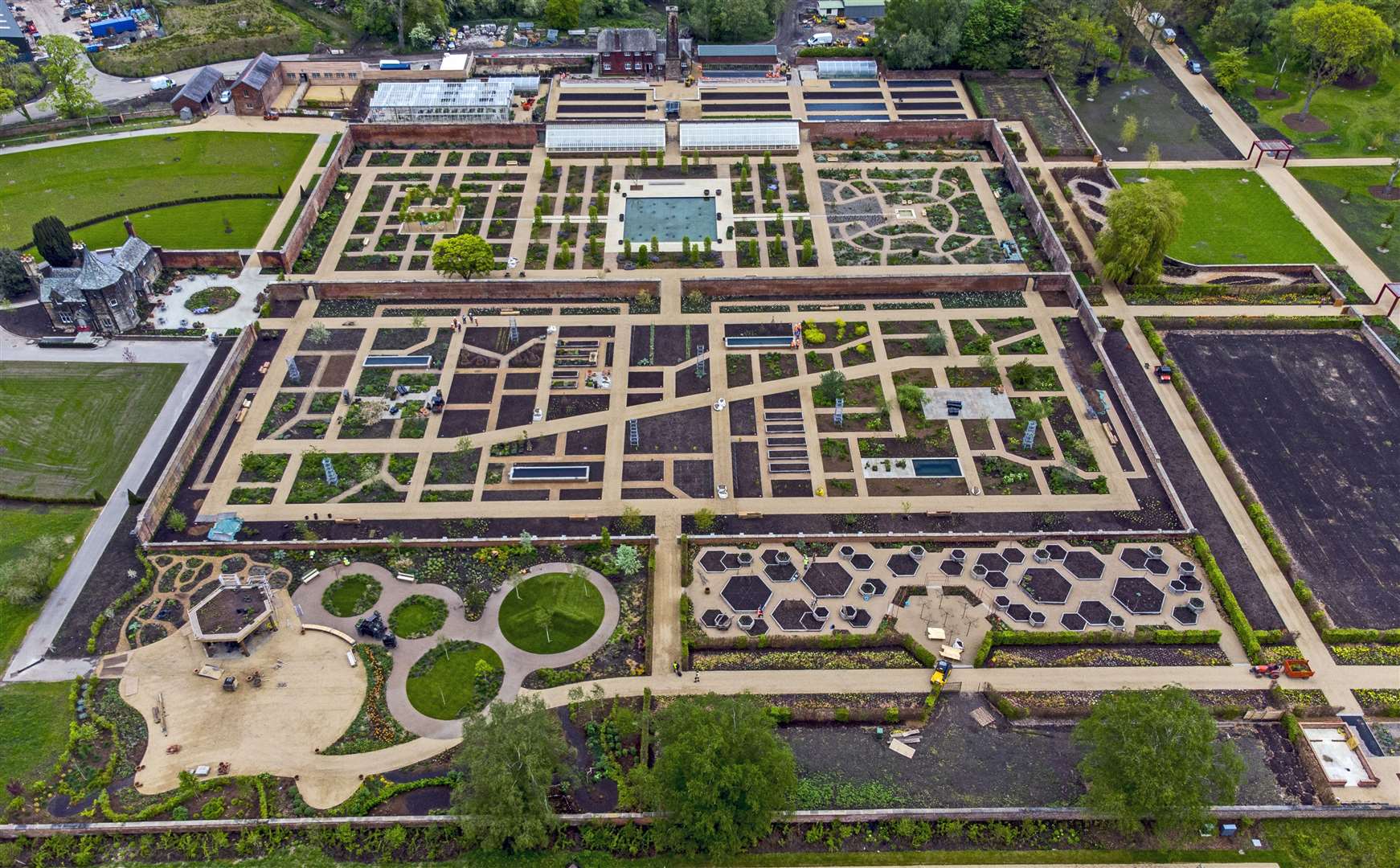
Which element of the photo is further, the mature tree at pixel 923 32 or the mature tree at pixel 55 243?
the mature tree at pixel 923 32

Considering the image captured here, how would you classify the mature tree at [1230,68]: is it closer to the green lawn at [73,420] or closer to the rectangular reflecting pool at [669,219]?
the rectangular reflecting pool at [669,219]

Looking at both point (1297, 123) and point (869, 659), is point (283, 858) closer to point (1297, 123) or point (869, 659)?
point (869, 659)

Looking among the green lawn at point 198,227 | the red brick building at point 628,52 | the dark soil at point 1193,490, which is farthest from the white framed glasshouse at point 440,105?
the dark soil at point 1193,490

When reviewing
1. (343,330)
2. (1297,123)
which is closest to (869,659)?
(343,330)

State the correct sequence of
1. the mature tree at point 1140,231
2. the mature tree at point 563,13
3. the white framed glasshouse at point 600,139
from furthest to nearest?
1. the mature tree at point 563,13
2. the white framed glasshouse at point 600,139
3. the mature tree at point 1140,231

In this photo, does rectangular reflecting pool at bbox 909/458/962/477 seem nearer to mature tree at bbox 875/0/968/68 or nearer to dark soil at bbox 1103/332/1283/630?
dark soil at bbox 1103/332/1283/630

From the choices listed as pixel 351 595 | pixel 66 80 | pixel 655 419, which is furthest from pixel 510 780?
pixel 66 80
